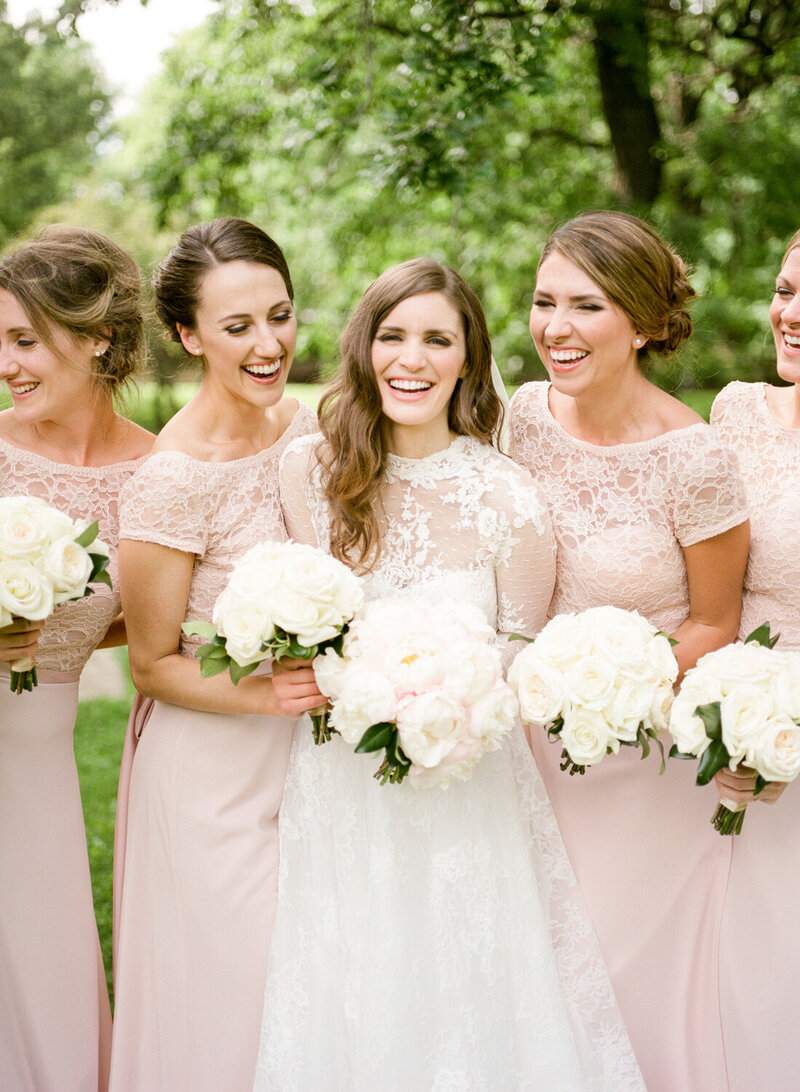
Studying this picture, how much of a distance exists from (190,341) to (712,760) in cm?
222

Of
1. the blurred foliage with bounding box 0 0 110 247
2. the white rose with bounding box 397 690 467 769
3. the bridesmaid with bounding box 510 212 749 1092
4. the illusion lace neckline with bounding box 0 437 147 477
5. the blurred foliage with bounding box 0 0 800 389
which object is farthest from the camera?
the blurred foliage with bounding box 0 0 110 247

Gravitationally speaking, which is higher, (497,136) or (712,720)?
(497,136)

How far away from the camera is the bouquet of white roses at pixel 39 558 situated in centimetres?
283

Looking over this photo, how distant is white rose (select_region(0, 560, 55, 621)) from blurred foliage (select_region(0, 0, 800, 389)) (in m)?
2.56

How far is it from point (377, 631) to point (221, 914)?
114 centimetres

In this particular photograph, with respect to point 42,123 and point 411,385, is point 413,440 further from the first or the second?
point 42,123

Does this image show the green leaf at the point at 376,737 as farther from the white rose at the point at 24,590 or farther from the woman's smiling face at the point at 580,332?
the woman's smiling face at the point at 580,332

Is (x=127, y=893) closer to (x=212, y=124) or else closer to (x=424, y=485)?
(x=424, y=485)

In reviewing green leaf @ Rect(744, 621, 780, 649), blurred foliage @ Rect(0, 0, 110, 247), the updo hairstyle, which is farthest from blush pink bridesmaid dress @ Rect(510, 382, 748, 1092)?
blurred foliage @ Rect(0, 0, 110, 247)

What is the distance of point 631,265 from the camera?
11.6ft

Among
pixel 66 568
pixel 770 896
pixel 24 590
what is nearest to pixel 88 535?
pixel 66 568

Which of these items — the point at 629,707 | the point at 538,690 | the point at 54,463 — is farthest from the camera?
the point at 54,463

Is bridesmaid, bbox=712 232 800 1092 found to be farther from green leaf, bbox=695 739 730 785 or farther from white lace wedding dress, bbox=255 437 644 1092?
green leaf, bbox=695 739 730 785

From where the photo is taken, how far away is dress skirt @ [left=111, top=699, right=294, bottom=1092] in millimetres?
3283
